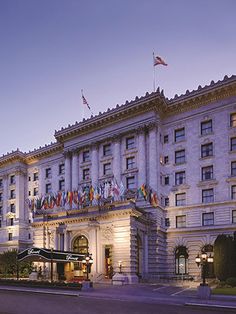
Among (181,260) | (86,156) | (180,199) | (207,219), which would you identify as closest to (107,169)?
(86,156)

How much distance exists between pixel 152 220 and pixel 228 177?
1173 cm

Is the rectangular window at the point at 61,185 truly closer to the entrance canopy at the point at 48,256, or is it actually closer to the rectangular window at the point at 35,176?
the rectangular window at the point at 35,176

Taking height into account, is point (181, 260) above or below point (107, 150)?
below

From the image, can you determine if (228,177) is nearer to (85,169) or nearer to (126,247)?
(126,247)

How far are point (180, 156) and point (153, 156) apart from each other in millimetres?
4354

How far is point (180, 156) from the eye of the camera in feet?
175

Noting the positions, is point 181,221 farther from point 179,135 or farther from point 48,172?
point 48,172

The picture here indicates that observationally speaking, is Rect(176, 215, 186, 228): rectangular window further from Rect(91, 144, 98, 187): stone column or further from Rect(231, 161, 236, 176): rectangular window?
Rect(91, 144, 98, 187): stone column

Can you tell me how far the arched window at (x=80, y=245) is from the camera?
50.1 m

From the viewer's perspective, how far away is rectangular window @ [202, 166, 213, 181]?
49.9m

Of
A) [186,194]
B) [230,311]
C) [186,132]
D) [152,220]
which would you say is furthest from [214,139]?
[230,311]

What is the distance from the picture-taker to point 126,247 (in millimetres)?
43688

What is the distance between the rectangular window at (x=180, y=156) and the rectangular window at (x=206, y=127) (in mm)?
4095

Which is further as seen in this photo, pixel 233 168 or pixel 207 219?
pixel 207 219
